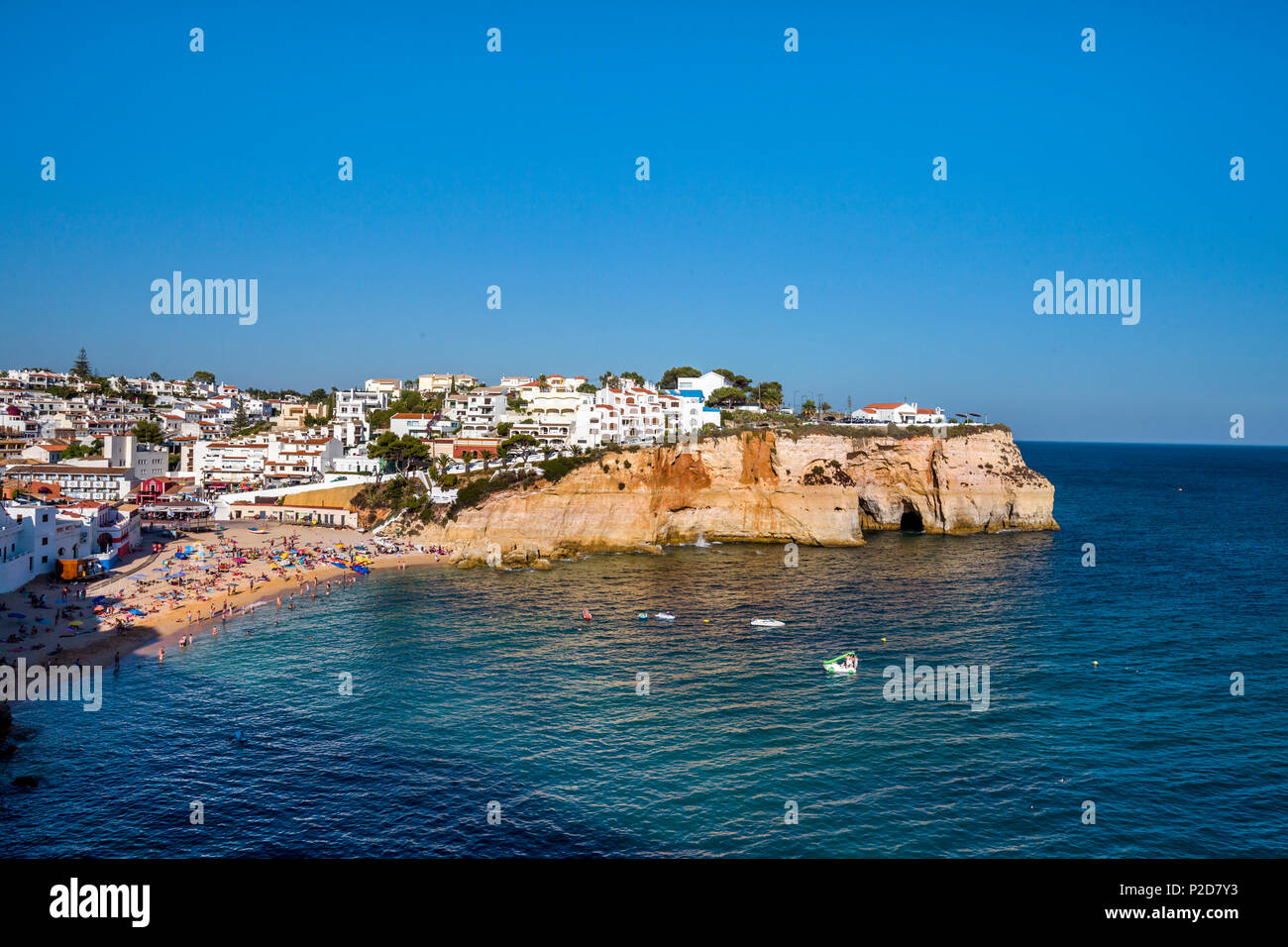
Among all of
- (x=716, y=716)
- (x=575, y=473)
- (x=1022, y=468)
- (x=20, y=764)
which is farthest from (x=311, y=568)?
(x=1022, y=468)

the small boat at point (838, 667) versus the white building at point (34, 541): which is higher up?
the white building at point (34, 541)

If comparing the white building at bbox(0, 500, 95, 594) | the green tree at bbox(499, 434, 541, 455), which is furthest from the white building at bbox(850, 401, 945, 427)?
the white building at bbox(0, 500, 95, 594)

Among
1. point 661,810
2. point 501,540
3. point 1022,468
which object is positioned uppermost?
point 1022,468

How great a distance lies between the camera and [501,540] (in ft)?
226

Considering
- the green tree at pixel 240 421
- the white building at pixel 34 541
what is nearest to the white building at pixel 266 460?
the white building at pixel 34 541

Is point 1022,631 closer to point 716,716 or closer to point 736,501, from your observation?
point 716,716

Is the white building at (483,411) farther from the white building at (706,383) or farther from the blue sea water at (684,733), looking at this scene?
the blue sea water at (684,733)

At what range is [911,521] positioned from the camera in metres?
87.5

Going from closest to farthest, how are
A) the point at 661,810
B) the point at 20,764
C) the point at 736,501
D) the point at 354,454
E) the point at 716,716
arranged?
the point at 661,810 < the point at 20,764 < the point at 716,716 < the point at 736,501 < the point at 354,454

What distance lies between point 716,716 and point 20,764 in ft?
82.3

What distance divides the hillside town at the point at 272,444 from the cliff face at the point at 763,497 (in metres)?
5.79

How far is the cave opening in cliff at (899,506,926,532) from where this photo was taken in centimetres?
8500

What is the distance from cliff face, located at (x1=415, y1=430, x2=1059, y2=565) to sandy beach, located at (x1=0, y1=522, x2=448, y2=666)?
9214 mm

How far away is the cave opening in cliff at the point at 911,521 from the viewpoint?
279 ft
